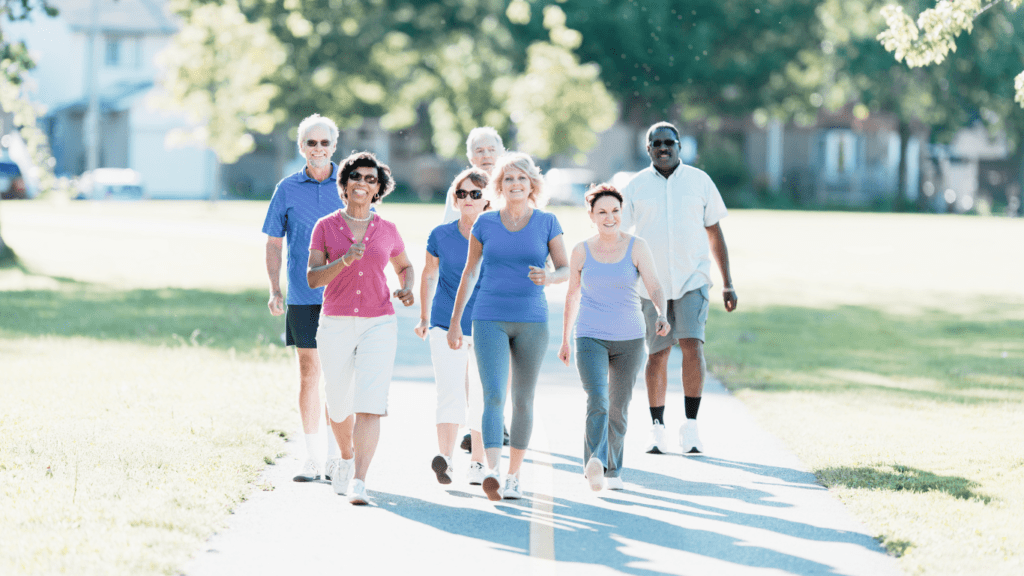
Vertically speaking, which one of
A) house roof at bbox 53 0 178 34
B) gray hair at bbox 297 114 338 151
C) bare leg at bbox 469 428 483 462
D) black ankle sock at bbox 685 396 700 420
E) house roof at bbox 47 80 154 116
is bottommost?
bare leg at bbox 469 428 483 462

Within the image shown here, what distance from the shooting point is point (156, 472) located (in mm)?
7652

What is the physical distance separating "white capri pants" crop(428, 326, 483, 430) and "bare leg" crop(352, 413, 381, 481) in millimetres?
526

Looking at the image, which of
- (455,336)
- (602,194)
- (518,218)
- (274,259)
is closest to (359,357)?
(455,336)

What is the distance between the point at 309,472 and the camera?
25.3 ft

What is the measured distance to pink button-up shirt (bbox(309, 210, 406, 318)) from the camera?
701cm

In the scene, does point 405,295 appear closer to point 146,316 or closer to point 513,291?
point 513,291

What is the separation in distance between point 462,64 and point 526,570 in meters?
61.0

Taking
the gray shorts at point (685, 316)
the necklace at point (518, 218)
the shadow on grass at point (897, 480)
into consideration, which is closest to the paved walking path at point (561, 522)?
the shadow on grass at point (897, 480)

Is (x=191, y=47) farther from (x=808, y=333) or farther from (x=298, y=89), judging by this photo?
(x=808, y=333)

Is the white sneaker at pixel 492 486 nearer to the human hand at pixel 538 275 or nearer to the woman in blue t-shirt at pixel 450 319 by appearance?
the woman in blue t-shirt at pixel 450 319

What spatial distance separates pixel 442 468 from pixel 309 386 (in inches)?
41.0

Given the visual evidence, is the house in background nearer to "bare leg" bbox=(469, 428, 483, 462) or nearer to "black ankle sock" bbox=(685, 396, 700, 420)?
"black ankle sock" bbox=(685, 396, 700, 420)

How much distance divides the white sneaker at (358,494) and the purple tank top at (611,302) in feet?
4.80

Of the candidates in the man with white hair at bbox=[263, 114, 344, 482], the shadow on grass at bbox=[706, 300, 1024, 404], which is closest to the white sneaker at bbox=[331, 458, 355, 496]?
the man with white hair at bbox=[263, 114, 344, 482]
